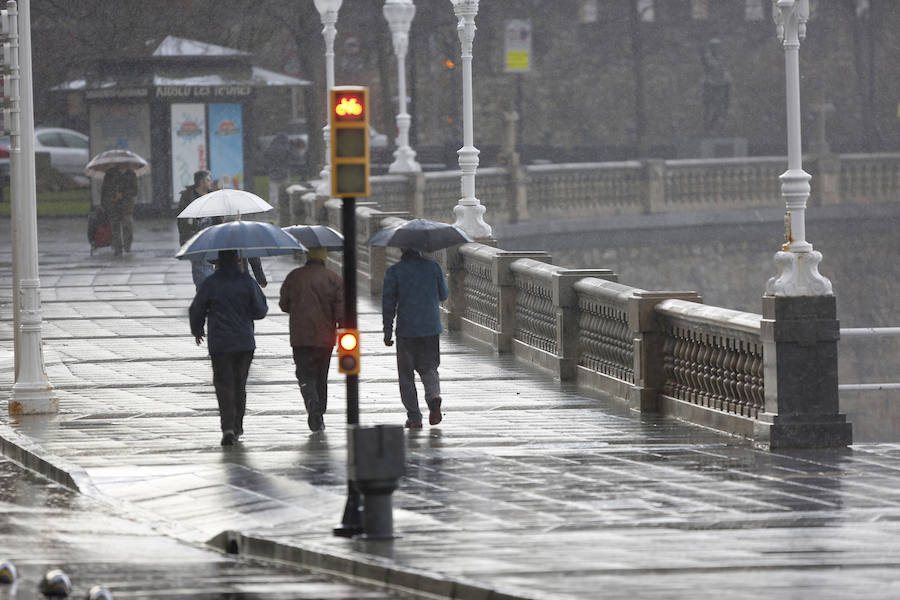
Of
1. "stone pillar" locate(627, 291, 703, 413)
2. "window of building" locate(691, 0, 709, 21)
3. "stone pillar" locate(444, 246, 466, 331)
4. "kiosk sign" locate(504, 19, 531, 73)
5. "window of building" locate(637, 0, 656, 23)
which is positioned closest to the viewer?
"stone pillar" locate(627, 291, 703, 413)

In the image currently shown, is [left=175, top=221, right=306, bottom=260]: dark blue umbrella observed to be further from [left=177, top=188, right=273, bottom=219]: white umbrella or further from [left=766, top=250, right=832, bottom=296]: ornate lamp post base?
[left=177, top=188, right=273, bottom=219]: white umbrella

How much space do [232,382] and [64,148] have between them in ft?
135

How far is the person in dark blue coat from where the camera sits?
1609cm

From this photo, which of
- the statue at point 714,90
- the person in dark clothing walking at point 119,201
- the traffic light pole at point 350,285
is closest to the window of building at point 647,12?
the statue at point 714,90

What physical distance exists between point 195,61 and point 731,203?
14.3 m

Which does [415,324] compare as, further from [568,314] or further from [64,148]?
[64,148]

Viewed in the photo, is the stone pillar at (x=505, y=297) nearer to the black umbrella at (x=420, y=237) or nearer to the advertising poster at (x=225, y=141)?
the black umbrella at (x=420, y=237)

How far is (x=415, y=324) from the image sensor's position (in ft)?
55.6

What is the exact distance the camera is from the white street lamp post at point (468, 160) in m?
26.8

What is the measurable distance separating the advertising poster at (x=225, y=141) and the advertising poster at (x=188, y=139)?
19 cm

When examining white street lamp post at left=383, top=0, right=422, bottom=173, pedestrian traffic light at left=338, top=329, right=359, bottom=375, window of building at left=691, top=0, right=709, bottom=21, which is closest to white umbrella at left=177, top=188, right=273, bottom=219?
pedestrian traffic light at left=338, top=329, right=359, bottom=375

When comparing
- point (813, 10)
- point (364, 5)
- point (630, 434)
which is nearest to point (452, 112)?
point (364, 5)

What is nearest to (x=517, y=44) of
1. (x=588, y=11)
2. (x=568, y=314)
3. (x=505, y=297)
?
(x=588, y=11)

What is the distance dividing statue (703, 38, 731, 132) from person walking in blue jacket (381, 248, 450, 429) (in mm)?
45527
